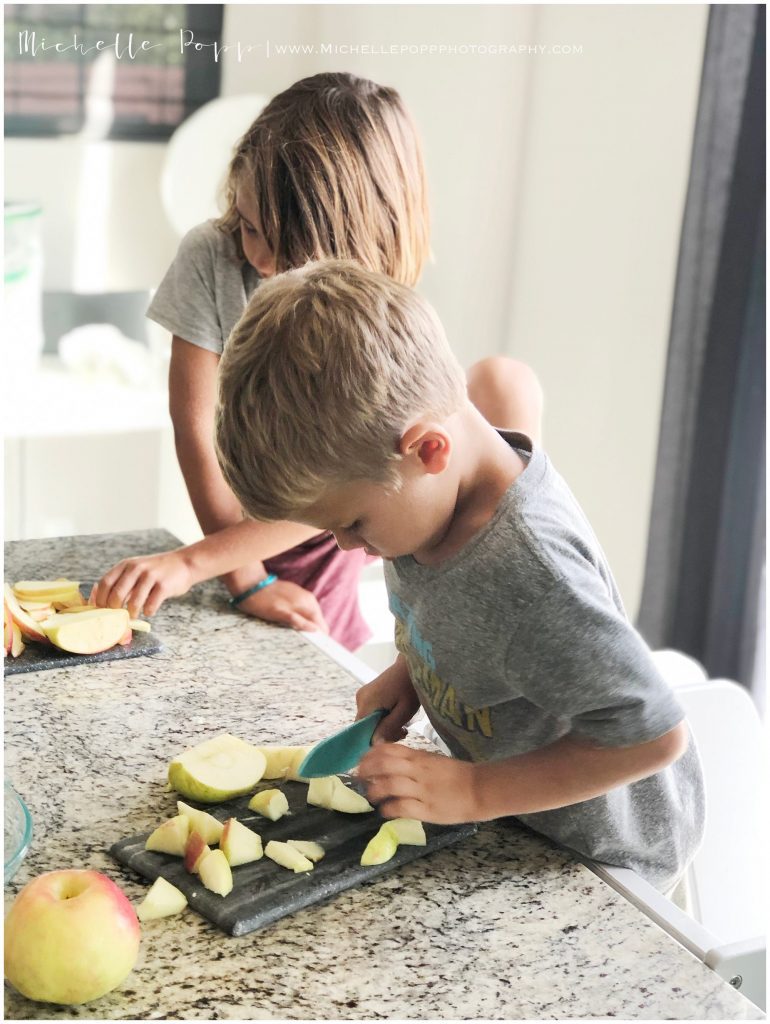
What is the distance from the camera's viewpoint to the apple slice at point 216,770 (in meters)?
0.94

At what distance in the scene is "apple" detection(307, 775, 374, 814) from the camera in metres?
0.93

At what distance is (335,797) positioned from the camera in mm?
938

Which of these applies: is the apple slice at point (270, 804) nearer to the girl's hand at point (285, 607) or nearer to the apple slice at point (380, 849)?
the apple slice at point (380, 849)

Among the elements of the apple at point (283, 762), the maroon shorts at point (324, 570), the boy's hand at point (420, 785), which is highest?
the boy's hand at point (420, 785)

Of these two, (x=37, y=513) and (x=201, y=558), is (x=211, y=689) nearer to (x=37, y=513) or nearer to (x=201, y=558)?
(x=201, y=558)

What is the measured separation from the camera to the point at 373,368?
2.68ft

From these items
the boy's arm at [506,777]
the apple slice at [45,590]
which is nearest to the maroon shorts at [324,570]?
the apple slice at [45,590]

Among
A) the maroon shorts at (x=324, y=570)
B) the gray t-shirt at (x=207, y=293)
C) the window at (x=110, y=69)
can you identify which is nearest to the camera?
the gray t-shirt at (x=207, y=293)

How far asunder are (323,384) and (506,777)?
332 millimetres

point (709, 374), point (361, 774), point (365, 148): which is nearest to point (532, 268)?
point (709, 374)

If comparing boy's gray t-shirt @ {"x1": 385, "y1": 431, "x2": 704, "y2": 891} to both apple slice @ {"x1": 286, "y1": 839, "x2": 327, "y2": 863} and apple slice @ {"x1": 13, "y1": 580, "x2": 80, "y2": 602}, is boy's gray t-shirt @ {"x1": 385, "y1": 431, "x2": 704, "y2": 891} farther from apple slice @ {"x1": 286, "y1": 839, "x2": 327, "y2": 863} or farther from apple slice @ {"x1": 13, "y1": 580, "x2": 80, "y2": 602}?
apple slice @ {"x1": 13, "y1": 580, "x2": 80, "y2": 602}

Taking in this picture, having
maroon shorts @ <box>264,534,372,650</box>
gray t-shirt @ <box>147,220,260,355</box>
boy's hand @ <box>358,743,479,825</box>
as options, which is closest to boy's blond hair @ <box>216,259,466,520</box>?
boy's hand @ <box>358,743,479,825</box>

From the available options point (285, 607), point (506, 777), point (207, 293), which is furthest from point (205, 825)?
point (207, 293)

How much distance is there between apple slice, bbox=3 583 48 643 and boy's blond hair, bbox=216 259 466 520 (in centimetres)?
44
